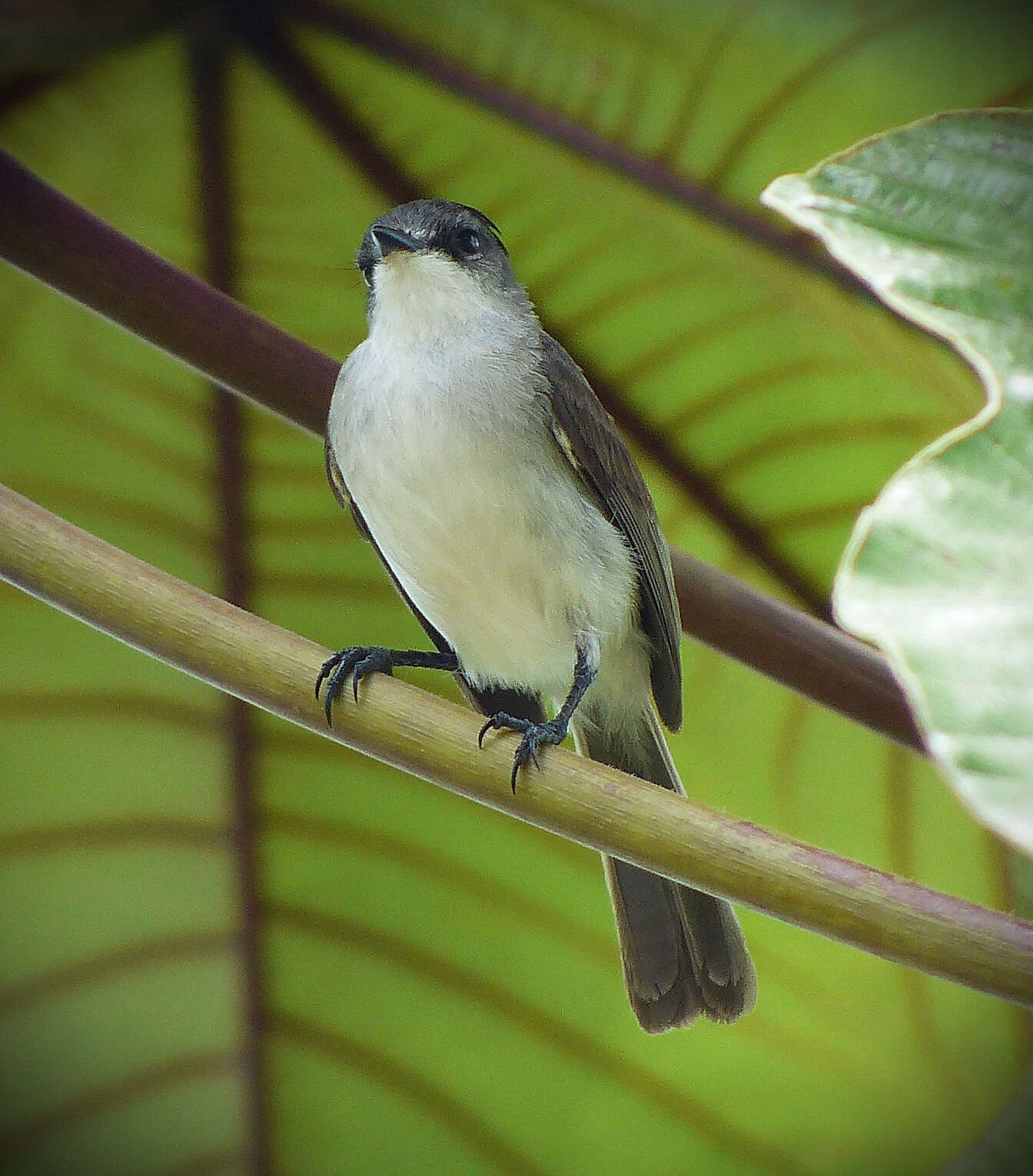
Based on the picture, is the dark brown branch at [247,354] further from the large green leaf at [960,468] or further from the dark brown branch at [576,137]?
the large green leaf at [960,468]

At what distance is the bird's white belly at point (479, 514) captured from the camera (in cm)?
84

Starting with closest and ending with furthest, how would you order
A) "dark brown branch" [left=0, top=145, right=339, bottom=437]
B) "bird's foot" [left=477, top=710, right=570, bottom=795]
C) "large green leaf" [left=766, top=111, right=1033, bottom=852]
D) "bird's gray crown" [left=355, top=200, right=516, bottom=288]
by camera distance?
"large green leaf" [left=766, top=111, right=1033, bottom=852] < "bird's foot" [left=477, top=710, right=570, bottom=795] < "dark brown branch" [left=0, top=145, right=339, bottom=437] < "bird's gray crown" [left=355, top=200, right=516, bottom=288]

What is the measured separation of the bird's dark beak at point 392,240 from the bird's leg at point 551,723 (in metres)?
0.31

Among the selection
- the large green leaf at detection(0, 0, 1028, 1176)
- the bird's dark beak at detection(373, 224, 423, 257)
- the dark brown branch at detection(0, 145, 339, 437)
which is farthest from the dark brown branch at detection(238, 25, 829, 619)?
the dark brown branch at detection(0, 145, 339, 437)

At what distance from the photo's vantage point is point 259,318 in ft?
2.51

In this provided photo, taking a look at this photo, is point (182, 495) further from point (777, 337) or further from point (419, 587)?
point (777, 337)

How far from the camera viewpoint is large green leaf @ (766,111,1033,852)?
297mm

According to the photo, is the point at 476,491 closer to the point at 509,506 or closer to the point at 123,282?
the point at 509,506

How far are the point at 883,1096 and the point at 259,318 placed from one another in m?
0.74

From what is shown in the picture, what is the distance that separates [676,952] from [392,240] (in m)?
0.53

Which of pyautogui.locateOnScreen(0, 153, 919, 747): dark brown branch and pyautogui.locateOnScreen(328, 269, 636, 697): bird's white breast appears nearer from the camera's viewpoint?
pyautogui.locateOnScreen(0, 153, 919, 747): dark brown branch

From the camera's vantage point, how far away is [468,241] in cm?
90

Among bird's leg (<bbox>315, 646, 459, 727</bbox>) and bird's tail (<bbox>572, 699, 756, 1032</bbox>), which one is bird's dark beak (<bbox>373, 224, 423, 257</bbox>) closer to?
bird's leg (<bbox>315, 646, 459, 727</bbox>)

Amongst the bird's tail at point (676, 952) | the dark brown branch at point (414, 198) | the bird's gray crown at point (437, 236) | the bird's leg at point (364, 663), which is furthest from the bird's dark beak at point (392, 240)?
the bird's tail at point (676, 952)
